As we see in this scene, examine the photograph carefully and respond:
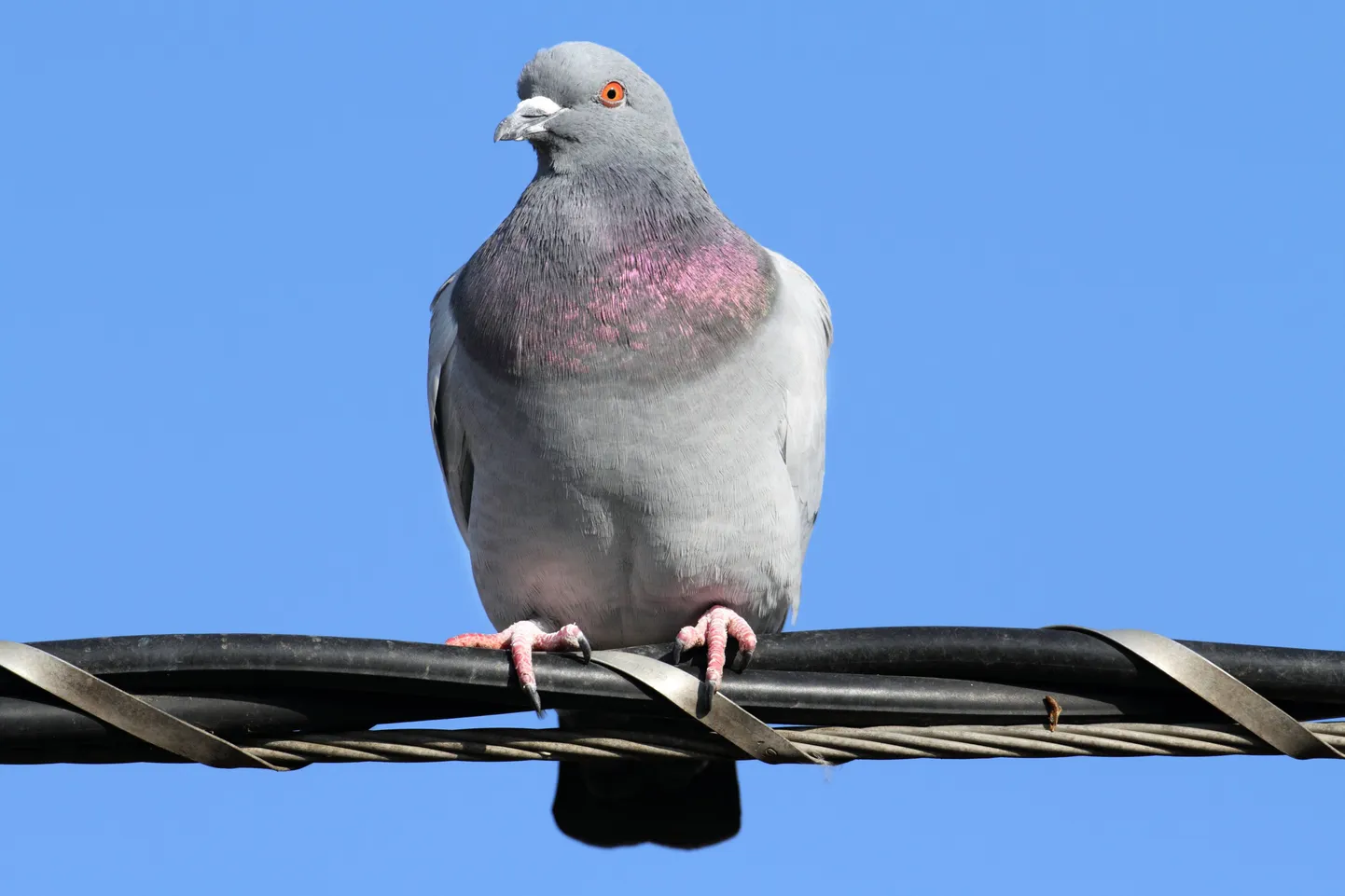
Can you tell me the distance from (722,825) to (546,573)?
118 cm

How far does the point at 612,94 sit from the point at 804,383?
1418 mm

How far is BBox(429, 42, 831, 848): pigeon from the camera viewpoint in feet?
21.1

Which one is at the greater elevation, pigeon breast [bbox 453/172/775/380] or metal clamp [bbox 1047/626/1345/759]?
pigeon breast [bbox 453/172/775/380]

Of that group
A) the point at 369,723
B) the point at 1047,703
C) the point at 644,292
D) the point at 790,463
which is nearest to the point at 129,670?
the point at 369,723

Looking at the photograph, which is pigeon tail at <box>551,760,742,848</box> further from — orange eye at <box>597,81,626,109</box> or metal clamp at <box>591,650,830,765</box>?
orange eye at <box>597,81,626,109</box>

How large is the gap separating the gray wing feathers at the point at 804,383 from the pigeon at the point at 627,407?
0.01 m

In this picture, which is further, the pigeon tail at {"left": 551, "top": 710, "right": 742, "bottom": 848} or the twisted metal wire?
the pigeon tail at {"left": 551, "top": 710, "right": 742, "bottom": 848}

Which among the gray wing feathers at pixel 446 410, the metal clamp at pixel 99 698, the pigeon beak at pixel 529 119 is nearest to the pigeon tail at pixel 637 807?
the gray wing feathers at pixel 446 410

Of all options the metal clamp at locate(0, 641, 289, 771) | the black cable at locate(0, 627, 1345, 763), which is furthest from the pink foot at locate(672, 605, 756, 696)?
the metal clamp at locate(0, 641, 289, 771)

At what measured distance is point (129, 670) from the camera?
167 inches

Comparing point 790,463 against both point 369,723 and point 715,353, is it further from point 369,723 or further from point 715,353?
point 369,723

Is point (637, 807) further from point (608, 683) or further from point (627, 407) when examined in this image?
point (608, 683)

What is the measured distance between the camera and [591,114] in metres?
7.02

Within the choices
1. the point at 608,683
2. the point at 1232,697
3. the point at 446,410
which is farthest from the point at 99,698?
the point at 446,410
